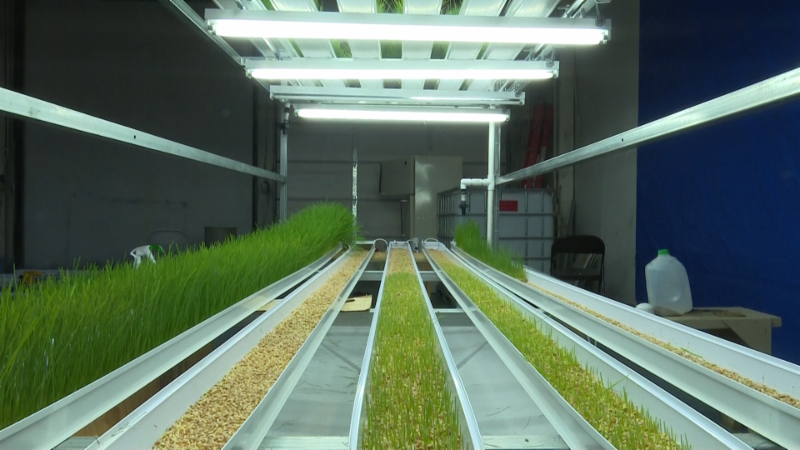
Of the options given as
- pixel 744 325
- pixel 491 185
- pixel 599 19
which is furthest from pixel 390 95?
pixel 744 325

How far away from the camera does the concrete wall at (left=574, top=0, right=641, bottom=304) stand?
391cm

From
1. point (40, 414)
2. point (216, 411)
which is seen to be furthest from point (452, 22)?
point (40, 414)

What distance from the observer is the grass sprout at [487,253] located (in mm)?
1865

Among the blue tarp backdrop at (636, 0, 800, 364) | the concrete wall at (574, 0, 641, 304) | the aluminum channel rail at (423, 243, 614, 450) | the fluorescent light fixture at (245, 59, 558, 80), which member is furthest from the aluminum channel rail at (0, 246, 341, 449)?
the concrete wall at (574, 0, 641, 304)

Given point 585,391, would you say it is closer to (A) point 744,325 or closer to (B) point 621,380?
(B) point 621,380

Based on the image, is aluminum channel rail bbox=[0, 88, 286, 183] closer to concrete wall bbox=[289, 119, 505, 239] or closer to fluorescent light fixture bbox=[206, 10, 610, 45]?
fluorescent light fixture bbox=[206, 10, 610, 45]

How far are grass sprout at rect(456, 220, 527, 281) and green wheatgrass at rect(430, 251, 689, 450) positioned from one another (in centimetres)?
60

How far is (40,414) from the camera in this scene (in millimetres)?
534

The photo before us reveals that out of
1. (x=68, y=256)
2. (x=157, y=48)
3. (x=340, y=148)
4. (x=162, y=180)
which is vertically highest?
(x=157, y=48)

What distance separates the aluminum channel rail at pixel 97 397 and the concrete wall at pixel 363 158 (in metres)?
5.02

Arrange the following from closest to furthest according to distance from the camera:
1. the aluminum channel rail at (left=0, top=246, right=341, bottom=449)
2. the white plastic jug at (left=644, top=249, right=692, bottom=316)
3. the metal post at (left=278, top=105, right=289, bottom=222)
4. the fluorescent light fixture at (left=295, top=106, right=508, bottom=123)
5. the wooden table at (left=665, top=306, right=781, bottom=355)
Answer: the aluminum channel rail at (left=0, top=246, right=341, bottom=449) < the wooden table at (left=665, top=306, right=781, bottom=355) < the white plastic jug at (left=644, top=249, right=692, bottom=316) < the fluorescent light fixture at (left=295, top=106, right=508, bottom=123) < the metal post at (left=278, top=105, right=289, bottom=222)

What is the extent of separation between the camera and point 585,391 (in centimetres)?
74

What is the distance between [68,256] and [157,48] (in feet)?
8.81

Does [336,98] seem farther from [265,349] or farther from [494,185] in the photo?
[265,349]
